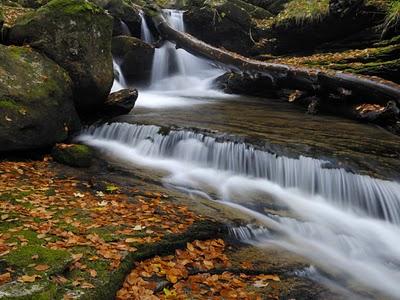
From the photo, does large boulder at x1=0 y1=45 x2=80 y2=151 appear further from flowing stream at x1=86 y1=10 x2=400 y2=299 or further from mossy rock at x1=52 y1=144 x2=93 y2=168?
flowing stream at x1=86 y1=10 x2=400 y2=299

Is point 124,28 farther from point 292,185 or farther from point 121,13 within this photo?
point 292,185

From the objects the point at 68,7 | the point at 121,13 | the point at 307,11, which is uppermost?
the point at 307,11

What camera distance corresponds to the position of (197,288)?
446 centimetres

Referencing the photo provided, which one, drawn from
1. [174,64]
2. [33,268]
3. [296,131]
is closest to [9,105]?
[33,268]

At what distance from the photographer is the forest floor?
3.95 metres

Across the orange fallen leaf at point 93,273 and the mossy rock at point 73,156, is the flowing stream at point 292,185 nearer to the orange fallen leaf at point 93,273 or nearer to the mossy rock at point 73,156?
the mossy rock at point 73,156

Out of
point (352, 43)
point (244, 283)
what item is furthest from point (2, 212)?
point (352, 43)

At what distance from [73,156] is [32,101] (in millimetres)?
1473

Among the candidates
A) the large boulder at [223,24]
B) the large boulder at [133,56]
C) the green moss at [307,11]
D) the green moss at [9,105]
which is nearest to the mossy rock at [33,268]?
the green moss at [9,105]

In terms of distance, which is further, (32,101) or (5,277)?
(32,101)

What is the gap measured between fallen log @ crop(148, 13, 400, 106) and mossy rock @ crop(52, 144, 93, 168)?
6.83m

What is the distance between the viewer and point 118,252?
4656mm

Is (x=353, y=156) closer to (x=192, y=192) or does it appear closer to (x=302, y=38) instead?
(x=192, y=192)

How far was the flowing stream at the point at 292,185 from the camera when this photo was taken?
19.5ft
